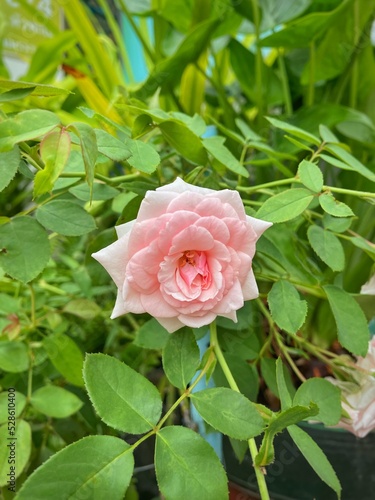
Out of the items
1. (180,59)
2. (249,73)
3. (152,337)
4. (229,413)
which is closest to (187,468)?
(229,413)

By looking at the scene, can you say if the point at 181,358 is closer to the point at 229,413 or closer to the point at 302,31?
the point at 229,413

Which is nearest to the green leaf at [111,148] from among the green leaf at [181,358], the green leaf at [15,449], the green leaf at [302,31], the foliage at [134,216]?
the foliage at [134,216]

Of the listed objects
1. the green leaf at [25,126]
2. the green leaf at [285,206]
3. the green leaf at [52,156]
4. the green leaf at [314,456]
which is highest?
the green leaf at [25,126]

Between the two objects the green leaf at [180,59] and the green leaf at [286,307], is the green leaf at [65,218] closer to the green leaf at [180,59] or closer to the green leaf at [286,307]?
the green leaf at [286,307]

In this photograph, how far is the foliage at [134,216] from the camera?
0.23m

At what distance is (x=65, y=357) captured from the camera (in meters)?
0.38

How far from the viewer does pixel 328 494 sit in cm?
43

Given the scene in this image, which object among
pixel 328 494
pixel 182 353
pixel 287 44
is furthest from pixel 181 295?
pixel 287 44

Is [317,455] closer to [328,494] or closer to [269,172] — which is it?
[328,494]

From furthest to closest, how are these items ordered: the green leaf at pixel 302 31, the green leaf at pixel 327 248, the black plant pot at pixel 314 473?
the green leaf at pixel 302 31 → the black plant pot at pixel 314 473 → the green leaf at pixel 327 248

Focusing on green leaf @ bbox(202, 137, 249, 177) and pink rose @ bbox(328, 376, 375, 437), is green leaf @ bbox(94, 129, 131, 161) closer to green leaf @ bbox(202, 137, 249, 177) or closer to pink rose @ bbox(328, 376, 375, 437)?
green leaf @ bbox(202, 137, 249, 177)

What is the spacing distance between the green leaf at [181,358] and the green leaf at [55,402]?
0.13m

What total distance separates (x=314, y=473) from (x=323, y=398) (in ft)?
0.53

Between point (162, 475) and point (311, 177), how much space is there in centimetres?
20
